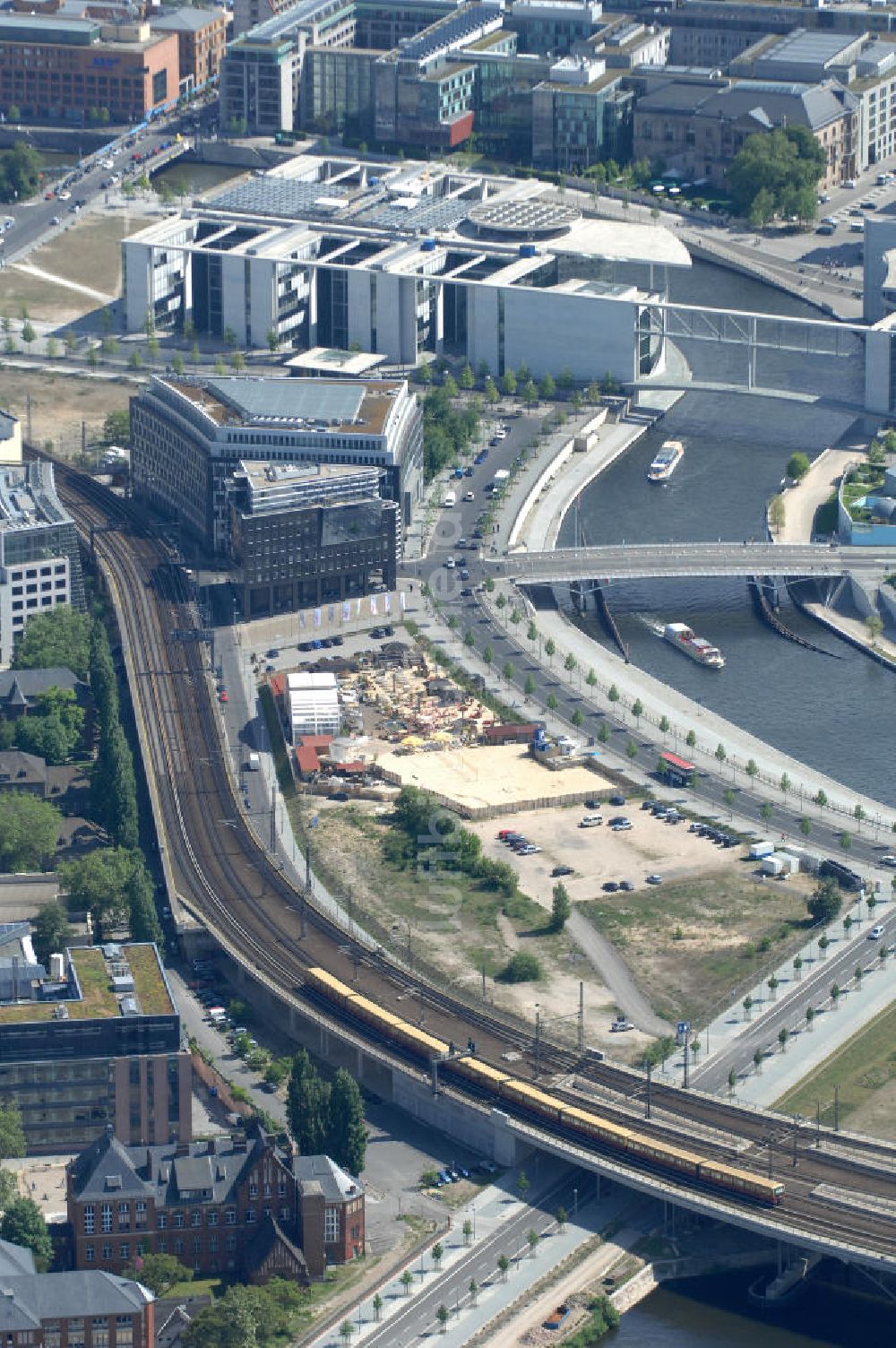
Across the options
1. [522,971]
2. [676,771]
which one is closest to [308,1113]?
[522,971]

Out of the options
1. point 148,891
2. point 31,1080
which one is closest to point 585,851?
point 148,891

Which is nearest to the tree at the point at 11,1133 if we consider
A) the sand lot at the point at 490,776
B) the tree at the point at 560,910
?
the tree at the point at 560,910

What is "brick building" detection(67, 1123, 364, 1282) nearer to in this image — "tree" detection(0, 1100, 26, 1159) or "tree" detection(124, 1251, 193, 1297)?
"tree" detection(124, 1251, 193, 1297)

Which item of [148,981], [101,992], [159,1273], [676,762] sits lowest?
[159,1273]

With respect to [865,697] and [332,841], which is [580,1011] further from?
[865,697]

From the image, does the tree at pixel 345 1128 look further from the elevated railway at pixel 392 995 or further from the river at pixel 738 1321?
the river at pixel 738 1321

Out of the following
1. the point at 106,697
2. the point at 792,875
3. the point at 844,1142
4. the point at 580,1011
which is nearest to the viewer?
the point at 844,1142

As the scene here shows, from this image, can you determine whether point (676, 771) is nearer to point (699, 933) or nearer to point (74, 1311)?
point (699, 933)
